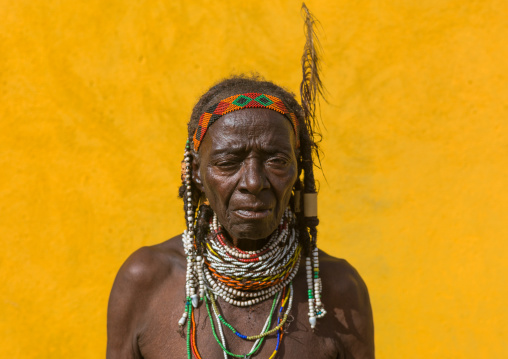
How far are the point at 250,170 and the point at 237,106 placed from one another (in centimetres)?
31

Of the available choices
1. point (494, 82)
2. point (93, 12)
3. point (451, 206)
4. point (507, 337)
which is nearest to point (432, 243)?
point (451, 206)

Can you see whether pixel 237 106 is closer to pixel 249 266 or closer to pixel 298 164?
pixel 298 164

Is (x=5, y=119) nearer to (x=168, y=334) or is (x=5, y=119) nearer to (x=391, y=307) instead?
(x=168, y=334)

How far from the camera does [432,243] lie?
5328 millimetres

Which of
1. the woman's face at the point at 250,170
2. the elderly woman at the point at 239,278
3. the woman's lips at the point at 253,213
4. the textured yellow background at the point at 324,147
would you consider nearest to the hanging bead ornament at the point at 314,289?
the elderly woman at the point at 239,278

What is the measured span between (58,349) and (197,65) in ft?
8.09

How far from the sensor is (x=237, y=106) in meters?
3.04

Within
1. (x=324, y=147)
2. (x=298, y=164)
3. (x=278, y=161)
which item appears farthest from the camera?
(x=324, y=147)

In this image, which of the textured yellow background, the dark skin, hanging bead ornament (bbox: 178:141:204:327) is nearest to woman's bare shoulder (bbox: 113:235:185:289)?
the dark skin

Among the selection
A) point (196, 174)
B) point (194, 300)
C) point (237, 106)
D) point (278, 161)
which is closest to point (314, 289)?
point (194, 300)

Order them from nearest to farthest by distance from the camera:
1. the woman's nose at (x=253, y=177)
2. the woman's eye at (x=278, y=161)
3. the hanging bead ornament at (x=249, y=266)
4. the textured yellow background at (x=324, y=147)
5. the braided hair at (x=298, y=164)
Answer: the woman's nose at (x=253, y=177)
the woman's eye at (x=278, y=161)
the hanging bead ornament at (x=249, y=266)
the braided hair at (x=298, y=164)
the textured yellow background at (x=324, y=147)

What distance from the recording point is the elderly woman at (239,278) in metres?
3.07

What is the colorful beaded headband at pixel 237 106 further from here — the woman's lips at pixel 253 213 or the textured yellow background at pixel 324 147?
the textured yellow background at pixel 324 147

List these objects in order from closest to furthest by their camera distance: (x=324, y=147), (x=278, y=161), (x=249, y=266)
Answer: (x=278, y=161)
(x=249, y=266)
(x=324, y=147)
